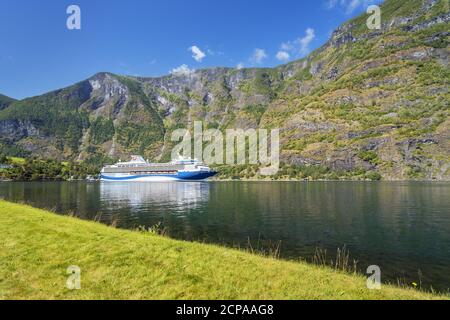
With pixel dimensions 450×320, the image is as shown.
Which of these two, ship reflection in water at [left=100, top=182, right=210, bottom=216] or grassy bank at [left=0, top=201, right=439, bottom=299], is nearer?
grassy bank at [left=0, top=201, right=439, bottom=299]

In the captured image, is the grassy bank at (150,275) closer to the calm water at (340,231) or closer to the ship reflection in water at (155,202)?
the calm water at (340,231)

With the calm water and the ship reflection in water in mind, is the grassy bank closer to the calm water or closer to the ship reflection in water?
the calm water

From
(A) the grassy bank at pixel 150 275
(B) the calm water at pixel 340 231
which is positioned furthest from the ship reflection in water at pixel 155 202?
(A) the grassy bank at pixel 150 275

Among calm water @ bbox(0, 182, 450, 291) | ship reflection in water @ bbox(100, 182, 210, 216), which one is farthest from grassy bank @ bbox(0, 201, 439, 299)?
ship reflection in water @ bbox(100, 182, 210, 216)

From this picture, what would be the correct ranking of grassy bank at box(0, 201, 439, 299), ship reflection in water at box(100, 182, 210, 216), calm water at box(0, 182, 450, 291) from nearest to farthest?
grassy bank at box(0, 201, 439, 299), calm water at box(0, 182, 450, 291), ship reflection in water at box(100, 182, 210, 216)

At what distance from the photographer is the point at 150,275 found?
12.7 m

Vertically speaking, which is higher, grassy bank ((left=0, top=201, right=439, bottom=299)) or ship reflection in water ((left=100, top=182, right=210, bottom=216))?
grassy bank ((left=0, top=201, right=439, bottom=299))

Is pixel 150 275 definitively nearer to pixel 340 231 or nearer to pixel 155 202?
pixel 340 231

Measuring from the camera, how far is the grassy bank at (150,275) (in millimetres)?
11250

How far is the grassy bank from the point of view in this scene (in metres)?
11.2
